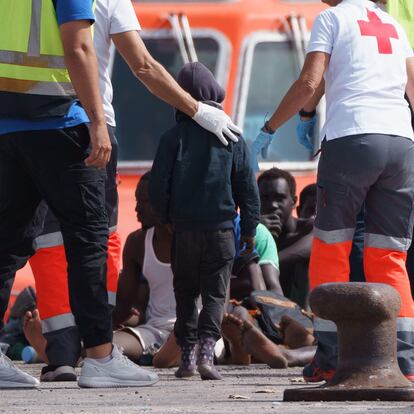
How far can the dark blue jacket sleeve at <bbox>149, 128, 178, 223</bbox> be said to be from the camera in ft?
24.4

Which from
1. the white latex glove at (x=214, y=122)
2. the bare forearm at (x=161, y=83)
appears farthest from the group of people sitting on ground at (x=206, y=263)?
the bare forearm at (x=161, y=83)

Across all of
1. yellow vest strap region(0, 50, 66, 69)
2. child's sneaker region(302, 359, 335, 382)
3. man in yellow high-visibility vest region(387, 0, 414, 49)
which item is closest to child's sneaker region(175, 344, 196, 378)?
child's sneaker region(302, 359, 335, 382)

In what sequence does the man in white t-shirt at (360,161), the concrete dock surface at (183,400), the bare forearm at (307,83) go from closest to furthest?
the concrete dock surface at (183,400)
the man in white t-shirt at (360,161)
the bare forearm at (307,83)

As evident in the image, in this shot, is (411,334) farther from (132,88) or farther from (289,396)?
(132,88)

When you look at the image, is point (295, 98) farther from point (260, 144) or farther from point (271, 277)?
point (271, 277)

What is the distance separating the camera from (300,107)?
7.04 metres

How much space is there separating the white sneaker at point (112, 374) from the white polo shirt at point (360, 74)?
4.42 ft

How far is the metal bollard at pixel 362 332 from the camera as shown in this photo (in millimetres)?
5527

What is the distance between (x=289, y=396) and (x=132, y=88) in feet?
22.4

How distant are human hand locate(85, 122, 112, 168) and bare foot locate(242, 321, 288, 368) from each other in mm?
2282

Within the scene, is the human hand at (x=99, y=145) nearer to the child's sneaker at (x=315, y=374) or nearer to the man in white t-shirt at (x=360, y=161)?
the man in white t-shirt at (x=360, y=161)

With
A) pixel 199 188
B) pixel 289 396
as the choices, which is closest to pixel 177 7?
pixel 199 188

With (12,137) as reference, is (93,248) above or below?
below

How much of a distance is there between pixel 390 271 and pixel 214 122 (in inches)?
41.0
